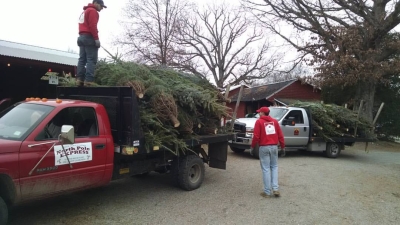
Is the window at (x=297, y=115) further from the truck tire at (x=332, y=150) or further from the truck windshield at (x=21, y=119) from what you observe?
the truck windshield at (x=21, y=119)

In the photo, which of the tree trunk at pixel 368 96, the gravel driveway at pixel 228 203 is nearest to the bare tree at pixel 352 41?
the tree trunk at pixel 368 96

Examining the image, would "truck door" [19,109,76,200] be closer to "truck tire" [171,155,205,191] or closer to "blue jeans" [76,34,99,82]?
"blue jeans" [76,34,99,82]

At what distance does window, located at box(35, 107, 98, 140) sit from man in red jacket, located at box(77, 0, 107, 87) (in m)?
1.17

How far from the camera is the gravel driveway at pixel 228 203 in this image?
510cm

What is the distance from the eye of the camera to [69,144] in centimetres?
449

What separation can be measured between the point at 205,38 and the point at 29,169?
3804 cm

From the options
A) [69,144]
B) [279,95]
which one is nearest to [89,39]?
[69,144]

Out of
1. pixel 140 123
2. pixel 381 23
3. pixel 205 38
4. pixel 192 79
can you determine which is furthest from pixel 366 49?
pixel 205 38

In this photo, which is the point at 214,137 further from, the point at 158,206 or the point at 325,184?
the point at 325,184

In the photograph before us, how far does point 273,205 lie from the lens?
5.96 metres

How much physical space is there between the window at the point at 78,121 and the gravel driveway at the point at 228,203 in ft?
4.47

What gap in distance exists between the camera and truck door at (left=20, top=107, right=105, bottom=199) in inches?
164

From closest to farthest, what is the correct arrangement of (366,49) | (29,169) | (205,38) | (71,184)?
(29,169)
(71,184)
(366,49)
(205,38)

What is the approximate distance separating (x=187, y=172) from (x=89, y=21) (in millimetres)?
3635
